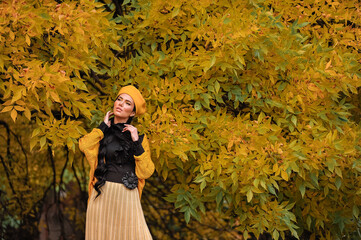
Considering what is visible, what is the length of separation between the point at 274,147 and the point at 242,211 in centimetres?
90

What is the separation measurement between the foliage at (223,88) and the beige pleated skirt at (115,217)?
728mm

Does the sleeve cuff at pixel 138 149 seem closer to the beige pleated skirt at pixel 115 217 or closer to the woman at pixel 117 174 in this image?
the woman at pixel 117 174

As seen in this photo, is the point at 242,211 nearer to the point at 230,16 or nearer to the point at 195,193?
the point at 195,193

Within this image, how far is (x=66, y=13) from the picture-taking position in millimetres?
4582

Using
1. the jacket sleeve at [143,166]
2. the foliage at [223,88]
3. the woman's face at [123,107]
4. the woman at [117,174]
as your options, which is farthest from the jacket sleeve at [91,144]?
the foliage at [223,88]

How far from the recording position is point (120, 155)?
4297 mm

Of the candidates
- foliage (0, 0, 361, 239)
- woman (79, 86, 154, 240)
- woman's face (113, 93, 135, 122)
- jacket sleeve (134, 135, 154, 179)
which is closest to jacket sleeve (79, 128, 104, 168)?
woman (79, 86, 154, 240)

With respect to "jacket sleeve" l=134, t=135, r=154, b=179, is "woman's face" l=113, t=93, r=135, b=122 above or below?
above

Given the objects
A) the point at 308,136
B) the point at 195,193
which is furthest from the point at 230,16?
the point at 195,193

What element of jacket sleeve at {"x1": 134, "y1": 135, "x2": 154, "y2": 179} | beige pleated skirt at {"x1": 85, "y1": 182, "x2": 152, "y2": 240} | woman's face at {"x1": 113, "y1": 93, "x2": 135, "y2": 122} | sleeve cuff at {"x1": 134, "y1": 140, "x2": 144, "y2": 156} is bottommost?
beige pleated skirt at {"x1": 85, "y1": 182, "x2": 152, "y2": 240}

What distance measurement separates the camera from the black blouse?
4258mm

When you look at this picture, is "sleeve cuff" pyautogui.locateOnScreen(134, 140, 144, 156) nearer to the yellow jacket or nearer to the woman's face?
the yellow jacket

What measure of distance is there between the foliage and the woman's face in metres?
0.49

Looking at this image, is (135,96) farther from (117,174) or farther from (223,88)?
(223,88)
